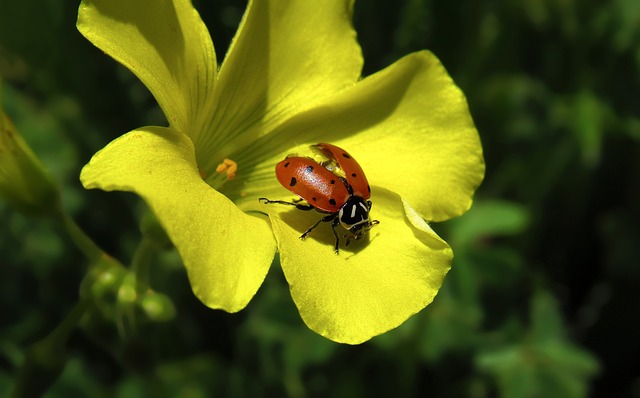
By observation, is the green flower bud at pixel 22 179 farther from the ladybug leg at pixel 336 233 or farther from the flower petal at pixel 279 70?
the ladybug leg at pixel 336 233

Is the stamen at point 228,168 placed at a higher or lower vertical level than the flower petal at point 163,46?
lower

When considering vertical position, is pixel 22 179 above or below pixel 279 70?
below

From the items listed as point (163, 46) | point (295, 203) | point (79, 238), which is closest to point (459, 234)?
point (295, 203)

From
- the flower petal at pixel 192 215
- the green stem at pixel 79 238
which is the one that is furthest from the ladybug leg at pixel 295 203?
the green stem at pixel 79 238

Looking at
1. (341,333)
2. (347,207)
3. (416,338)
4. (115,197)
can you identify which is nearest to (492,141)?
(416,338)

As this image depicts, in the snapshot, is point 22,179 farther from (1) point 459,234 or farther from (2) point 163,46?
(1) point 459,234

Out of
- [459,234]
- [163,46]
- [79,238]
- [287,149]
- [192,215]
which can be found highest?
[163,46]
